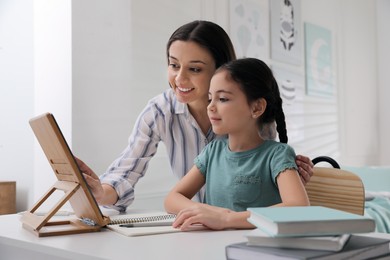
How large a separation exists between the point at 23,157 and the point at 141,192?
674 mm

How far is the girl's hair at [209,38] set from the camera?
5.52ft

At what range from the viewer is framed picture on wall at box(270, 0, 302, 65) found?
4.06m

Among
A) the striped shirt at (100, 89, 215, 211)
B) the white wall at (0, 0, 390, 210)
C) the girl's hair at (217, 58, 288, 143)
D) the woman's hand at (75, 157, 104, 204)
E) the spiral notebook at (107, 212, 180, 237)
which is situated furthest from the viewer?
the white wall at (0, 0, 390, 210)

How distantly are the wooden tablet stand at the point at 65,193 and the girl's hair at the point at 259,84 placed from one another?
0.54 m

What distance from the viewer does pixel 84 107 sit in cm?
252

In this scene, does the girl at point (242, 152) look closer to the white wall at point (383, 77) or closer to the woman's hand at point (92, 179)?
the woman's hand at point (92, 179)

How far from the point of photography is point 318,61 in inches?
187

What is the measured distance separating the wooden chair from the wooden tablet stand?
0.67 metres

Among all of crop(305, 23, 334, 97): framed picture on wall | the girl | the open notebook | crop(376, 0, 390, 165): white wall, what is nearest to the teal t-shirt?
the girl

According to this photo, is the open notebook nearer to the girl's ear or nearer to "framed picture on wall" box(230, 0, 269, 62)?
the girl's ear

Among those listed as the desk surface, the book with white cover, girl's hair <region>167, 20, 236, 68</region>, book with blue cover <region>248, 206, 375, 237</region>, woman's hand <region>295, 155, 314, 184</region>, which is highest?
girl's hair <region>167, 20, 236, 68</region>

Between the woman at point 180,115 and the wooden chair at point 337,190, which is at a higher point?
the woman at point 180,115

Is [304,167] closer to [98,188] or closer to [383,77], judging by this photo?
[98,188]

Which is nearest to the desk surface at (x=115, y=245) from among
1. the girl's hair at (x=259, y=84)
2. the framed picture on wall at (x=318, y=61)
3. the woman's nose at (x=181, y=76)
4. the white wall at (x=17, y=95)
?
the girl's hair at (x=259, y=84)
